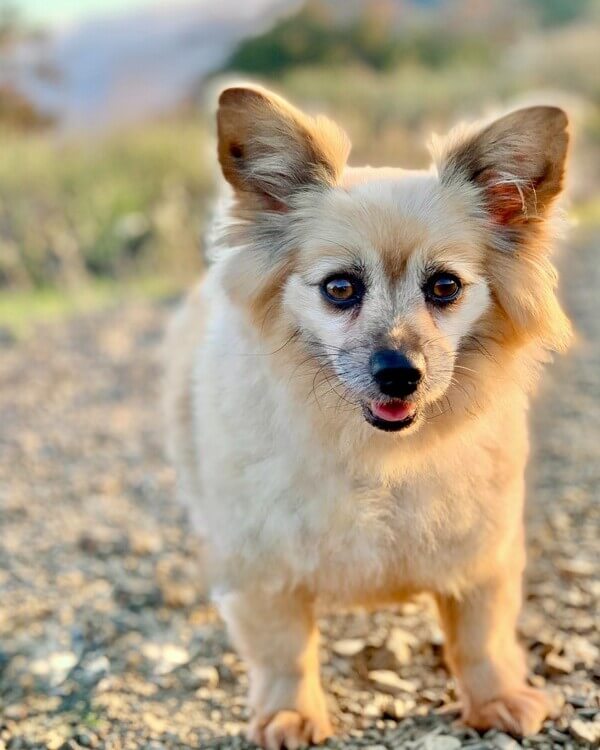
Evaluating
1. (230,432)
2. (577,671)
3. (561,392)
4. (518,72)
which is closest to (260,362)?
(230,432)

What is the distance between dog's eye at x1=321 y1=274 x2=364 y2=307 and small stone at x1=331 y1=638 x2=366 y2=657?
152cm

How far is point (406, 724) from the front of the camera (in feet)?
10.8

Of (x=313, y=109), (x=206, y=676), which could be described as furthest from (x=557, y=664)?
(x=313, y=109)

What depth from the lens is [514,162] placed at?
117 inches

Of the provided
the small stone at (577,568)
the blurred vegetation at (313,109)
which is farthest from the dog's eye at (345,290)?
the blurred vegetation at (313,109)

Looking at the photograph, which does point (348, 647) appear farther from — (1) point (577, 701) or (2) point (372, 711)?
(1) point (577, 701)

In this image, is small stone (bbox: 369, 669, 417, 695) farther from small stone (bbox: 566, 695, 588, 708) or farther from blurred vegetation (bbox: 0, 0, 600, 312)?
blurred vegetation (bbox: 0, 0, 600, 312)

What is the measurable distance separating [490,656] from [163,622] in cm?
149

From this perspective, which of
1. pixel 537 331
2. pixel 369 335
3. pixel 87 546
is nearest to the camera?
pixel 369 335

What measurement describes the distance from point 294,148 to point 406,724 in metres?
1.95

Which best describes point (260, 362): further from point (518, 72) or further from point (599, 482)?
point (518, 72)

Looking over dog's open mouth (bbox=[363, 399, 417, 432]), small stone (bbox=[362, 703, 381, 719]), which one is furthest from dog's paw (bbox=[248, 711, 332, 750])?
dog's open mouth (bbox=[363, 399, 417, 432])

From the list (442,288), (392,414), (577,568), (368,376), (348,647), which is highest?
(442,288)

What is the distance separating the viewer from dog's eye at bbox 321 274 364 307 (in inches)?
115
